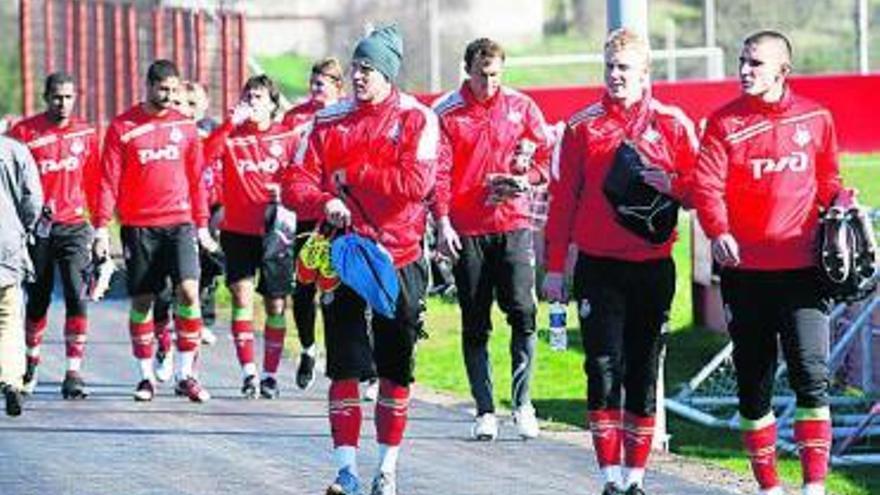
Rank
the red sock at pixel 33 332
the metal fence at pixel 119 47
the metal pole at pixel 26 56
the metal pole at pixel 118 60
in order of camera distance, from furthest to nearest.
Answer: the metal pole at pixel 118 60 < the metal pole at pixel 26 56 < the metal fence at pixel 119 47 < the red sock at pixel 33 332

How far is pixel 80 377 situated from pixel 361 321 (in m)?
6.33

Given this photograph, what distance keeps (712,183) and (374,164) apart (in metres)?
1.59

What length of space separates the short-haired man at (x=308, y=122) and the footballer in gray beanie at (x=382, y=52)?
13.3ft

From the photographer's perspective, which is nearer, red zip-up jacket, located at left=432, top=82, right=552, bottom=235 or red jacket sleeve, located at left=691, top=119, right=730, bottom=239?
red jacket sleeve, located at left=691, top=119, right=730, bottom=239

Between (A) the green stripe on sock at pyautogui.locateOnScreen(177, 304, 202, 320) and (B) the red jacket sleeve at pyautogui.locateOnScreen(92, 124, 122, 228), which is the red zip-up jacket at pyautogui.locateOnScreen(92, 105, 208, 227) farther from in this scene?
(A) the green stripe on sock at pyautogui.locateOnScreen(177, 304, 202, 320)

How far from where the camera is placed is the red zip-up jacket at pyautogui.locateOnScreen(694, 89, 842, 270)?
12.1 metres

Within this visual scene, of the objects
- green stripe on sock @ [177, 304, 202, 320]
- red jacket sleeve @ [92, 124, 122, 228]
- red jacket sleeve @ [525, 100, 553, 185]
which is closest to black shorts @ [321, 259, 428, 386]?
red jacket sleeve @ [525, 100, 553, 185]

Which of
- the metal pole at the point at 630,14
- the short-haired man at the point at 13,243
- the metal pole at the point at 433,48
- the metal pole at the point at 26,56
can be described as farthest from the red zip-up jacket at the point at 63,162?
the metal pole at the point at 433,48

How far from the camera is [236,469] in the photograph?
47.1ft

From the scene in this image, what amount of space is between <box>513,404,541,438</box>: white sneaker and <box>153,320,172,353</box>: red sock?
3.99m

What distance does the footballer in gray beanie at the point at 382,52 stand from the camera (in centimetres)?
1270

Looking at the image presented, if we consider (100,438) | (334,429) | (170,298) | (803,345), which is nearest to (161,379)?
(170,298)

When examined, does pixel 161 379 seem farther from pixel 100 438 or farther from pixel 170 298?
pixel 100 438

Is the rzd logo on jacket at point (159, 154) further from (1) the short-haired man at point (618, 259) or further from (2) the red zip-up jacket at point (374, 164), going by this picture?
(1) the short-haired man at point (618, 259)
